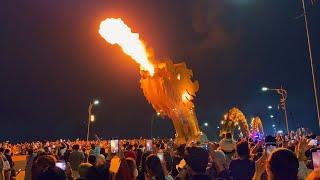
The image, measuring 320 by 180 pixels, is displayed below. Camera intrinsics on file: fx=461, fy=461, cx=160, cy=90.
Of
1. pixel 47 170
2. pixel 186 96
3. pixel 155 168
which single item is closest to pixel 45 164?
pixel 47 170

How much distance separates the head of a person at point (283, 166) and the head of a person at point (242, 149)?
3510 mm

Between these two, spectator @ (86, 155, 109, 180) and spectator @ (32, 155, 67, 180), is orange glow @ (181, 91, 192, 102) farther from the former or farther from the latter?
spectator @ (32, 155, 67, 180)

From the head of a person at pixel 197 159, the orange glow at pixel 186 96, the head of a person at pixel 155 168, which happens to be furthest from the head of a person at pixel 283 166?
the orange glow at pixel 186 96

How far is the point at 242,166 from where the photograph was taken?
7.84 m

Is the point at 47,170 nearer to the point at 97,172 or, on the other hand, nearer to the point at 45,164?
the point at 45,164

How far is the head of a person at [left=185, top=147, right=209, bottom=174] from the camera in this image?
5730 mm

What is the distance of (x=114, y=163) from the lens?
8938 millimetres

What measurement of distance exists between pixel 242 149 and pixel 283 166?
142 inches

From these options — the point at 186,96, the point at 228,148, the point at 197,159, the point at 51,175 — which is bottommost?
the point at 51,175

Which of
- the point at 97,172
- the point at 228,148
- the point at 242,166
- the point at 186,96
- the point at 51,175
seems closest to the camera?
the point at 51,175

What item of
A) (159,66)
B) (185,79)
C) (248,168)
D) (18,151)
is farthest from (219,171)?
(18,151)

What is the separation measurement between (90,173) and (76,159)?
655 cm

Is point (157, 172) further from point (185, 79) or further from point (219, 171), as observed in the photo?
point (185, 79)

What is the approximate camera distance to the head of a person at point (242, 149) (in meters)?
7.88
